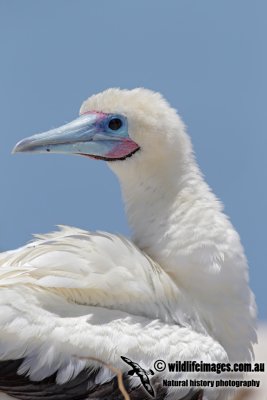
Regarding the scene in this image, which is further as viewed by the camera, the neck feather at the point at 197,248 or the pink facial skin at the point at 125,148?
the pink facial skin at the point at 125,148

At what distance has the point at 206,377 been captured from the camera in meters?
6.38

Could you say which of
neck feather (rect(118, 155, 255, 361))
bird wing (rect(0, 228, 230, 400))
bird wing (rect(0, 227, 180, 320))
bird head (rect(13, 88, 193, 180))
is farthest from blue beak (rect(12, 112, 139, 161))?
bird wing (rect(0, 228, 230, 400))

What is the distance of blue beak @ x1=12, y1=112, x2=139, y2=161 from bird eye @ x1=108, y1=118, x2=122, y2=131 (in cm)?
2

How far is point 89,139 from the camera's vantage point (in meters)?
7.54

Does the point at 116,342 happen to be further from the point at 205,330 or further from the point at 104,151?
the point at 104,151

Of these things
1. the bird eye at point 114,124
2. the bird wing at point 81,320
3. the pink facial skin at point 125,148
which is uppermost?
the bird eye at point 114,124

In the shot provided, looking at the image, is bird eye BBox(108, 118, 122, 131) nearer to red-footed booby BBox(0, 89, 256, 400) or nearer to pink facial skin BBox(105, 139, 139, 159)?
red-footed booby BBox(0, 89, 256, 400)

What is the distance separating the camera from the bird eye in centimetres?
Answer: 745

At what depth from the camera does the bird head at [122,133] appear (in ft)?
24.0

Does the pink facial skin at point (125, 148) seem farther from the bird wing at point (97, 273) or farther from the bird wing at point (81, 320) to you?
the bird wing at point (81, 320)

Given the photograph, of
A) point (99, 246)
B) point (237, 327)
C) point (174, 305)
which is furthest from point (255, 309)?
point (99, 246)

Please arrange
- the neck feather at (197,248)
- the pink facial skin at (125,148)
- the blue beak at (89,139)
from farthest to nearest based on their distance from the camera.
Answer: the pink facial skin at (125,148) → the blue beak at (89,139) → the neck feather at (197,248)

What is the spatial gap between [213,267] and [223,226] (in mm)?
342

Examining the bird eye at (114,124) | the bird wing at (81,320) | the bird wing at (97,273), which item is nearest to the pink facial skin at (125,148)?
the bird eye at (114,124)
